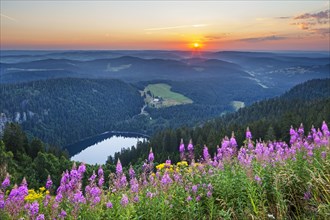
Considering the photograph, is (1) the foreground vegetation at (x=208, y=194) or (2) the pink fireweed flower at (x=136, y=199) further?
(2) the pink fireweed flower at (x=136, y=199)

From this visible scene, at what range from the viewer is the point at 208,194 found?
7684 millimetres

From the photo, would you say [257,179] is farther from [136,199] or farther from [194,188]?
[136,199]

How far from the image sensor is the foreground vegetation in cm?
705

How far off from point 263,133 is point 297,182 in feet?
255

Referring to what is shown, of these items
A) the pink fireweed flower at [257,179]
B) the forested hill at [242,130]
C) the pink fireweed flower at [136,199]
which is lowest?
the forested hill at [242,130]

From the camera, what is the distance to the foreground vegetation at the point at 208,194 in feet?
23.1

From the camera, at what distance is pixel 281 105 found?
537ft

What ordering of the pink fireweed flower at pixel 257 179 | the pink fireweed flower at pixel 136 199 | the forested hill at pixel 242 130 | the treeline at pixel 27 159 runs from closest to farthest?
the pink fireweed flower at pixel 257 179, the pink fireweed flower at pixel 136 199, the treeline at pixel 27 159, the forested hill at pixel 242 130

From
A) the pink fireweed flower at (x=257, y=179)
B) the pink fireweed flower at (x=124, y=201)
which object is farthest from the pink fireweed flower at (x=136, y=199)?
the pink fireweed flower at (x=257, y=179)

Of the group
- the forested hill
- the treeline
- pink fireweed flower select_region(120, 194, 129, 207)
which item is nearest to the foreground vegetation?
pink fireweed flower select_region(120, 194, 129, 207)

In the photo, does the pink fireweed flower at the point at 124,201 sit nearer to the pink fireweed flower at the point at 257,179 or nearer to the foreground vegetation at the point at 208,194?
the foreground vegetation at the point at 208,194

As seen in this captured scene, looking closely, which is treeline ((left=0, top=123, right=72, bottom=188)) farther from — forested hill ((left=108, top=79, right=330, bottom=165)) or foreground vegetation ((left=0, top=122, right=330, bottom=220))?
foreground vegetation ((left=0, top=122, right=330, bottom=220))

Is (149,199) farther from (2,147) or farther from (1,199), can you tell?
(2,147)

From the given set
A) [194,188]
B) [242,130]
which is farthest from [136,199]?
[242,130]
